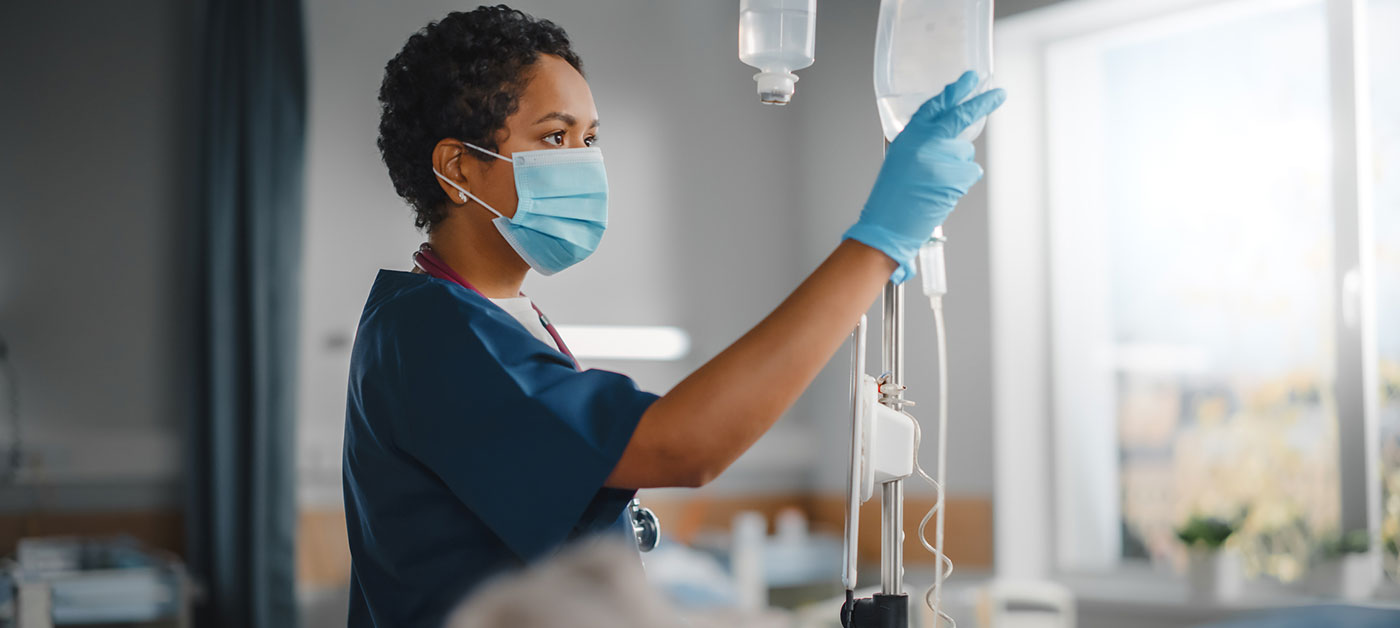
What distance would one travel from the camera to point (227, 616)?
2.48 m

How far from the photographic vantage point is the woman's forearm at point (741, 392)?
29.1 inches

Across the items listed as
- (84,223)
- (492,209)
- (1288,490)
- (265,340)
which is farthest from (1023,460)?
(84,223)

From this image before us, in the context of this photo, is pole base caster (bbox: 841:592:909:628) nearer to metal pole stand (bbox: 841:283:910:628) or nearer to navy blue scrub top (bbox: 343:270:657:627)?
metal pole stand (bbox: 841:283:910:628)

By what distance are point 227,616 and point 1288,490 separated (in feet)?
8.83

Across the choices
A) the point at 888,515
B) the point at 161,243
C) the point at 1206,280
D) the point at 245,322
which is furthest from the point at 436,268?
the point at 1206,280

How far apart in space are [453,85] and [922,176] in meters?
0.47

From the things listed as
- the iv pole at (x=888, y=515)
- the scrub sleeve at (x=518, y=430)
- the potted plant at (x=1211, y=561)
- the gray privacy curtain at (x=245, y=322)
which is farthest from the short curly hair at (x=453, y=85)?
the potted plant at (x=1211, y=561)

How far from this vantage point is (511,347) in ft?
2.71

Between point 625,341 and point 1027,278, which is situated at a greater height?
point 1027,278

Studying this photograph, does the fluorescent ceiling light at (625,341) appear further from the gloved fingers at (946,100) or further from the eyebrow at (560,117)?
the gloved fingers at (946,100)

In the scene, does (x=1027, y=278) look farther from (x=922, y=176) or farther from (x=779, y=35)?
(x=922, y=176)

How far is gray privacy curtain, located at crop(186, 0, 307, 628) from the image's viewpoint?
249 cm

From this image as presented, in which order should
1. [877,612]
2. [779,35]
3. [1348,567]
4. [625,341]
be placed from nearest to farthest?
[877,612]
[779,35]
[1348,567]
[625,341]

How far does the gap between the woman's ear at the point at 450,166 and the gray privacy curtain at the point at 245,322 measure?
171 cm
